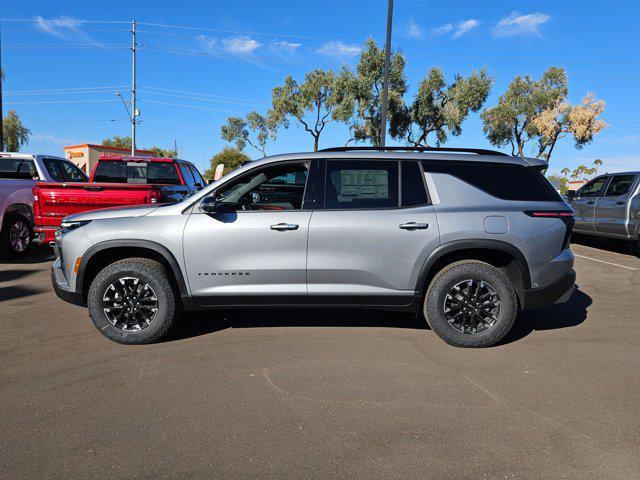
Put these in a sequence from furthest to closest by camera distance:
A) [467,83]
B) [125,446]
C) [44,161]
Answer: [467,83]
[44,161]
[125,446]

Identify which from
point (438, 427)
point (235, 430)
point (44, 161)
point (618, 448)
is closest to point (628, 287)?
point (618, 448)

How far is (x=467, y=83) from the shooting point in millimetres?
25391

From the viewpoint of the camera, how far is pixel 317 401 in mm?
3383

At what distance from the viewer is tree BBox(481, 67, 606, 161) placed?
3005 centimetres

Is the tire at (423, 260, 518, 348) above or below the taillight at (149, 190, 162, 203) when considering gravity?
below

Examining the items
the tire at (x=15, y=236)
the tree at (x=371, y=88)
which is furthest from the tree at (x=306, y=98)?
the tire at (x=15, y=236)

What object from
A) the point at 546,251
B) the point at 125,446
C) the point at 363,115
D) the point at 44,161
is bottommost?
the point at 125,446

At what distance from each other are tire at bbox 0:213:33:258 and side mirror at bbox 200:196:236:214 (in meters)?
6.40

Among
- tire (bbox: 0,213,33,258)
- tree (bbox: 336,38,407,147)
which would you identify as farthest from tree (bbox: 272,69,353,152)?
tire (bbox: 0,213,33,258)

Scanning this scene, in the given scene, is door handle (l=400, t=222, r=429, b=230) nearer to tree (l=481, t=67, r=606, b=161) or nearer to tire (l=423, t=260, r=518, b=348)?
tire (l=423, t=260, r=518, b=348)

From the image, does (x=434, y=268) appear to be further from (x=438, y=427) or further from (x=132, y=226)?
(x=132, y=226)

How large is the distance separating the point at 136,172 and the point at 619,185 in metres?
10.7

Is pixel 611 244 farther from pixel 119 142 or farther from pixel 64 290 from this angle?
pixel 119 142

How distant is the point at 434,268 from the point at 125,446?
296cm
